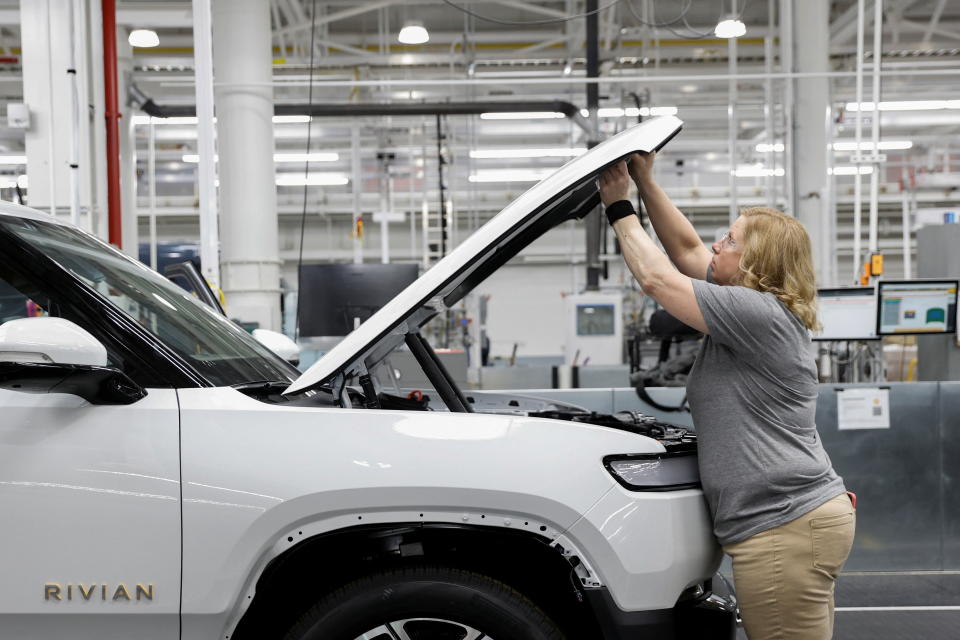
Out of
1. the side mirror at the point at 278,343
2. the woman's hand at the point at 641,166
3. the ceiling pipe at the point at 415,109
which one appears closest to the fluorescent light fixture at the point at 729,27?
the ceiling pipe at the point at 415,109

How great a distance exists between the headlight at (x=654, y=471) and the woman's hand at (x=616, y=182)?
665mm

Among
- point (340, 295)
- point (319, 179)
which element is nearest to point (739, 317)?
point (340, 295)

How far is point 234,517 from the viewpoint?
5.60 ft

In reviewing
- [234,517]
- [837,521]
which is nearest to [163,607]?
[234,517]

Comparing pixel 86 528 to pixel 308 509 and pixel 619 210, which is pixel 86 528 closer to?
pixel 308 509

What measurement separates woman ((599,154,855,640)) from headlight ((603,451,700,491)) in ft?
0.15

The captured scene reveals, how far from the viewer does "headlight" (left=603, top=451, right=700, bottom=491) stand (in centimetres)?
181

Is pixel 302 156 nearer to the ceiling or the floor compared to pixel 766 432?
nearer to the ceiling

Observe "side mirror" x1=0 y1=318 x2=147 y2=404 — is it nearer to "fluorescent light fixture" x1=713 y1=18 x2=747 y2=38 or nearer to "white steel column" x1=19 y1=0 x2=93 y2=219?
"white steel column" x1=19 y1=0 x2=93 y2=219

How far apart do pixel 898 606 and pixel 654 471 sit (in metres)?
2.94

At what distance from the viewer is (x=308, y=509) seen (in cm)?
172

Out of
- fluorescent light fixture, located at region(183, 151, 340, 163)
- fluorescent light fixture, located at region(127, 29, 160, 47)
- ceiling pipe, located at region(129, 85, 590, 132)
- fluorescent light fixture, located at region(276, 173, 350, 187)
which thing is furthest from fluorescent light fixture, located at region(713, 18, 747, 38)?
fluorescent light fixture, located at region(276, 173, 350, 187)

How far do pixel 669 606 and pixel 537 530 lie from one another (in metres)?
0.34

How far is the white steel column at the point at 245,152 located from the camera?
722 centimetres
